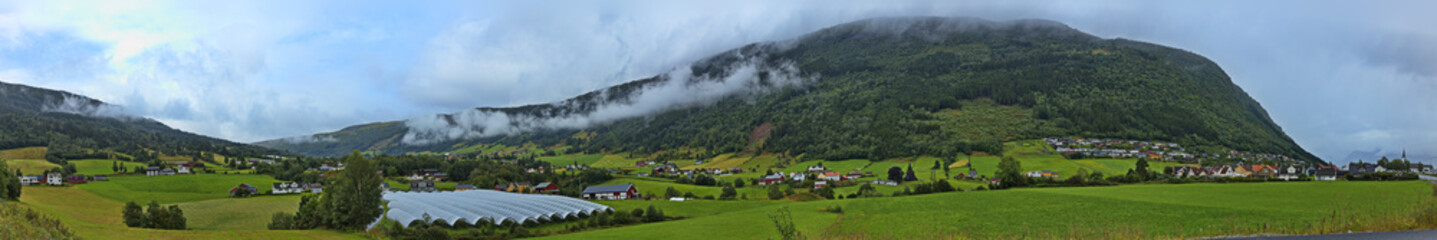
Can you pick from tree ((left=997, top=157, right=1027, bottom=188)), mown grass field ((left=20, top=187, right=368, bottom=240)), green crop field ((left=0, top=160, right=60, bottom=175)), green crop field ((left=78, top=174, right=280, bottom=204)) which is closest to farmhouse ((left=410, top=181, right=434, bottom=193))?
green crop field ((left=78, top=174, right=280, bottom=204))

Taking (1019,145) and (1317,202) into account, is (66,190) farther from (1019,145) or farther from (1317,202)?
(1019,145)

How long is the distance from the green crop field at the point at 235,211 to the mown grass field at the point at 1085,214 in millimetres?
35986

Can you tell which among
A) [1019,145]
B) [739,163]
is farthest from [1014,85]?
[739,163]

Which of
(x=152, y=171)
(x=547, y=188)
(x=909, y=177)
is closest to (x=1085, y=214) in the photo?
(x=909, y=177)

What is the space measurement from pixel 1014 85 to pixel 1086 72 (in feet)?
98.2

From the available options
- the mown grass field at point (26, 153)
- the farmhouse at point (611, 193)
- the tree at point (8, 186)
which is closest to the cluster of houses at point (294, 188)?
the tree at point (8, 186)

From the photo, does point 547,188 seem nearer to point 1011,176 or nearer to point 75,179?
point 75,179

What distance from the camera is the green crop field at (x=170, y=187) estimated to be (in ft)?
259

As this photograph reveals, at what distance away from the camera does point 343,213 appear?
155 feet

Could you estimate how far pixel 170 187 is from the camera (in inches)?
3492

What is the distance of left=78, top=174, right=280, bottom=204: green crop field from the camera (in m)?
78.9

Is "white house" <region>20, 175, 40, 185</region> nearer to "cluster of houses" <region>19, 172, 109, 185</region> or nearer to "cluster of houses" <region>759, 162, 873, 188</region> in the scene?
"cluster of houses" <region>19, 172, 109, 185</region>

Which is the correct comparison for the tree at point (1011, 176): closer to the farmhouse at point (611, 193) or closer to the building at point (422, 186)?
the farmhouse at point (611, 193)

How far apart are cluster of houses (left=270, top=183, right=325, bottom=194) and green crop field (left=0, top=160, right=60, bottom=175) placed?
3595 centimetres
